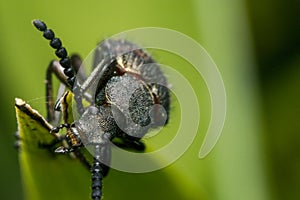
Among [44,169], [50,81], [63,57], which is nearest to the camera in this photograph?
[44,169]

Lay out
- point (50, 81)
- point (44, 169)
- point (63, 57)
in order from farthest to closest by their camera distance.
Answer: point (50, 81) → point (63, 57) → point (44, 169)

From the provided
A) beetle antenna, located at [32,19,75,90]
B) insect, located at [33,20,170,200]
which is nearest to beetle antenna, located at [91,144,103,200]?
insect, located at [33,20,170,200]

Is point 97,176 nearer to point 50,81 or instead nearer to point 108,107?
point 108,107

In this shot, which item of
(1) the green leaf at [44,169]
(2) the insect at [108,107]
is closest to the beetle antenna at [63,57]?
(2) the insect at [108,107]

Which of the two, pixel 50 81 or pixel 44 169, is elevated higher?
pixel 50 81

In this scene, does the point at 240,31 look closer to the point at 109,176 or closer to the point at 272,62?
the point at 272,62

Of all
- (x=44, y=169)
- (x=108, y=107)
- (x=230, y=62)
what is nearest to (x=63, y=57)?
(x=108, y=107)

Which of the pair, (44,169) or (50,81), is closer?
(44,169)

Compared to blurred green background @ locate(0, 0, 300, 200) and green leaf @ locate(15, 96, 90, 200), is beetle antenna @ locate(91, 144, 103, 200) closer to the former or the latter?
green leaf @ locate(15, 96, 90, 200)
